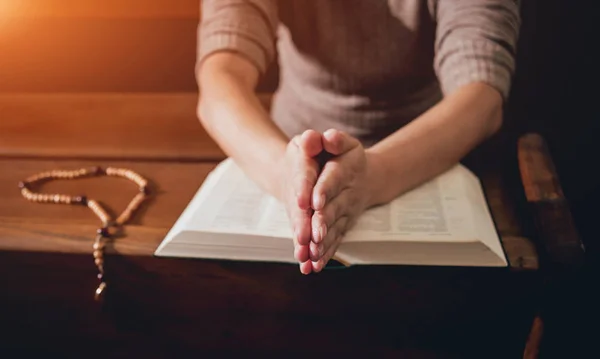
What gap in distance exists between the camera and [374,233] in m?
0.56

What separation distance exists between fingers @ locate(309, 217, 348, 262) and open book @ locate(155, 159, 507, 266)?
1 cm

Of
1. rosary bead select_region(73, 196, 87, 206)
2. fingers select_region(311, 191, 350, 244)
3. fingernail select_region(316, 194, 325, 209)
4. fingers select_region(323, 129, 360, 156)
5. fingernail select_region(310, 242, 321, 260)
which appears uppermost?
fingers select_region(323, 129, 360, 156)

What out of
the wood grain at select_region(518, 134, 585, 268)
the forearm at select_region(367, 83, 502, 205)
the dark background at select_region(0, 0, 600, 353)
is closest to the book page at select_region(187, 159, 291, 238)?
the forearm at select_region(367, 83, 502, 205)

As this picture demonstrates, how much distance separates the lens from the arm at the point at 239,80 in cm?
67

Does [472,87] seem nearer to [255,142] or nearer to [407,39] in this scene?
[407,39]

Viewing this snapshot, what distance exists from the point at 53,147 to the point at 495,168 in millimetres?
605

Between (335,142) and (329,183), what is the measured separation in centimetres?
4

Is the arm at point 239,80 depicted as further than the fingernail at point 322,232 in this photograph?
Yes

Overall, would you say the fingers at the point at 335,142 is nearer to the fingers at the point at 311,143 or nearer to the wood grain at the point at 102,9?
the fingers at the point at 311,143

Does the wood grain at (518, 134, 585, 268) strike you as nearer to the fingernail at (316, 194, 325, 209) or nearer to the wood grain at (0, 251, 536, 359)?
the wood grain at (0, 251, 536, 359)

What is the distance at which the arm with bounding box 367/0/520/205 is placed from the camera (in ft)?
2.15

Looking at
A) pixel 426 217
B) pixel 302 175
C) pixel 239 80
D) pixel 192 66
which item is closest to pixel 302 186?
pixel 302 175

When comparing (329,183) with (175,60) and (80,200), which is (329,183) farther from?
(175,60)

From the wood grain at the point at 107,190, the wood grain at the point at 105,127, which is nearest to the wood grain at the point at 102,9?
the wood grain at the point at 105,127
